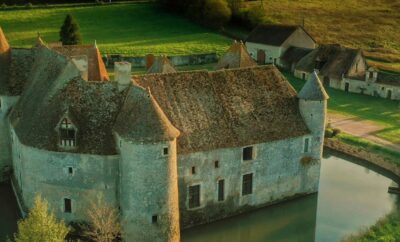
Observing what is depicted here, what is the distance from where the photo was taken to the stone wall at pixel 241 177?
3797 cm

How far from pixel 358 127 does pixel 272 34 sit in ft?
122

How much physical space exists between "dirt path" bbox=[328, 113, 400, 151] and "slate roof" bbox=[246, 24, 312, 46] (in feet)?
95.4

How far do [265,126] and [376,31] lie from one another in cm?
7828

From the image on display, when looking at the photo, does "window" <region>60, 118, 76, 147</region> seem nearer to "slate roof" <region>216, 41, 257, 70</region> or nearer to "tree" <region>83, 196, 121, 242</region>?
"tree" <region>83, 196, 121, 242</region>

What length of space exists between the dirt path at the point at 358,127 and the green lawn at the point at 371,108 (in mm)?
951

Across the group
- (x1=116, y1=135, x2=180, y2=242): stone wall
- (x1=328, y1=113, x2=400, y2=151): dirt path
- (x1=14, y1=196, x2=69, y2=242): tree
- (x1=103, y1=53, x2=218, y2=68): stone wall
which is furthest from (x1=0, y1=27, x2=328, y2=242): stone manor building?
(x1=103, y1=53, x2=218, y2=68): stone wall

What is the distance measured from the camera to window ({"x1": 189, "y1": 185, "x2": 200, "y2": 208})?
38188mm

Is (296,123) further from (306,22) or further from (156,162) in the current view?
(306,22)

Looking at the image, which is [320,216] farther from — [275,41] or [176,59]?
[275,41]

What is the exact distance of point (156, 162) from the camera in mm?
33469

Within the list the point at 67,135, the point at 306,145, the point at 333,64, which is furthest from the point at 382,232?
the point at 333,64

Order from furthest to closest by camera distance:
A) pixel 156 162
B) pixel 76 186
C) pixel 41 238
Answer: pixel 76 186, pixel 156 162, pixel 41 238

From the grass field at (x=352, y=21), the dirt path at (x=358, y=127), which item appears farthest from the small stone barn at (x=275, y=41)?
the dirt path at (x=358, y=127)

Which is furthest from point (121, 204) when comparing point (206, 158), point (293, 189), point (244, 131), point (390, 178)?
point (390, 178)
